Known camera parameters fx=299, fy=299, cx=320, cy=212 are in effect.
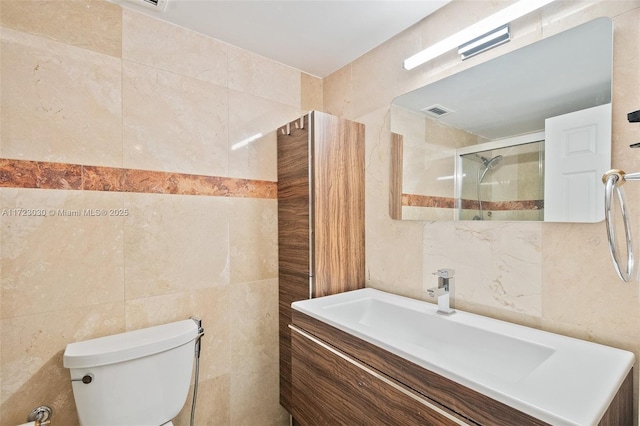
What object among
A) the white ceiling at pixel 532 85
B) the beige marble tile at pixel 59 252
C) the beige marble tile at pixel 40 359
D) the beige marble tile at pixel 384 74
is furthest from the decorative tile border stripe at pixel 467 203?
the beige marble tile at pixel 40 359

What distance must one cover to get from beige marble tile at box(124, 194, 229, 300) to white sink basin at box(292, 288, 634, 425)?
0.56m

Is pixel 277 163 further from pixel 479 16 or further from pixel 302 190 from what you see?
pixel 479 16

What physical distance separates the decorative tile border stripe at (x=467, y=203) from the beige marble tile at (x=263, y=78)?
97cm

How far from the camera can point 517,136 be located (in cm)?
111

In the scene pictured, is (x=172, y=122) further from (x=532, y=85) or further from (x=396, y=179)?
(x=532, y=85)

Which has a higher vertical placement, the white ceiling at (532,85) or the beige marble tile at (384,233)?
the white ceiling at (532,85)

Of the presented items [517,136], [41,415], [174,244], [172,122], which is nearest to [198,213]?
[174,244]

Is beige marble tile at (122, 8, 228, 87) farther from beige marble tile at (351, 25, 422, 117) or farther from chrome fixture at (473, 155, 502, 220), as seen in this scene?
chrome fixture at (473, 155, 502, 220)

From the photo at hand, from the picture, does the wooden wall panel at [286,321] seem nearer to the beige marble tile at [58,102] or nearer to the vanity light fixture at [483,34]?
the beige marble tile at [58,102]

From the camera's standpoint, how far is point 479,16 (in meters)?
1.22

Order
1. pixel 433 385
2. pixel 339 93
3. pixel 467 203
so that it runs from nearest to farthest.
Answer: pixel 433 385 → pixel 467 203 → pixel 339 93

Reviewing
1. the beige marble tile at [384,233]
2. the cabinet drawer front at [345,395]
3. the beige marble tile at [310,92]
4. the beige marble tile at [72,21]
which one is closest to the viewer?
the cabinet drawer front at [345,395]

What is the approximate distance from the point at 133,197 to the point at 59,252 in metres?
0.34

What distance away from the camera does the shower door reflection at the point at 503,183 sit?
3.46 feet
